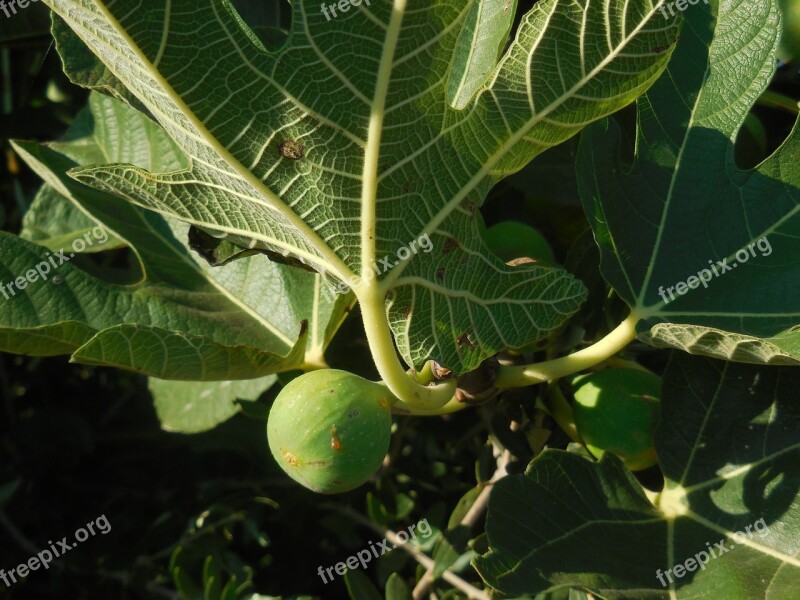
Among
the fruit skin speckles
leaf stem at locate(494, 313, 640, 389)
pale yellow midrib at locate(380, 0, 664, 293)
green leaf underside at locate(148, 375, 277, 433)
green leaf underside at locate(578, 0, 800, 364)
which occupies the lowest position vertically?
green leaf underside at locate(148, 375, 277, 433)

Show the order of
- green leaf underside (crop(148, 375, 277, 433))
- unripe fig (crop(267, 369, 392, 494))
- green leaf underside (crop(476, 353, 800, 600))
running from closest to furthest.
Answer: unripe fig (crop(267, 369, 392, 494)), green leaf underside (crop(476, 353, 800, 600)), green leaf underside (crop(148, 375, 277, 433))

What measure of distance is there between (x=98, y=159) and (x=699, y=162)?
49.2 inches

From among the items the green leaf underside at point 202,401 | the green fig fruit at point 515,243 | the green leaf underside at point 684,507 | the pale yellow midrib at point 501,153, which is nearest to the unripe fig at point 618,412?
the green leaf underside at point 684,507

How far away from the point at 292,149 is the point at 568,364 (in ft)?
1.79

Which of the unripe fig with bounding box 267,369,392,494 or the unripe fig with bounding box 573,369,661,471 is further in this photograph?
the unripe fig with bounding box 573,369,661,471

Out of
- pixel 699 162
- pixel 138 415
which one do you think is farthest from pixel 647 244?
pixel 138 415

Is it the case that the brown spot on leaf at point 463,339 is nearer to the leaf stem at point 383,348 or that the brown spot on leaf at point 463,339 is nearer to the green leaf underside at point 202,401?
the leaf stem at point 383,348

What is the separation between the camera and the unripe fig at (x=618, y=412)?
125 centimetres

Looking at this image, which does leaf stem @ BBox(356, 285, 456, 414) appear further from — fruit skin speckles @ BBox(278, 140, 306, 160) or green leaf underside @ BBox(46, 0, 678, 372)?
fruit skin speckles @ BBox(278, 140, 306, 160)

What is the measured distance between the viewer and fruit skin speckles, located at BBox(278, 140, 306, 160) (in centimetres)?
91

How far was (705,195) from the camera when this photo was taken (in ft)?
4.14

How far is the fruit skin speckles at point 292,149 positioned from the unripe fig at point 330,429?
288 mm

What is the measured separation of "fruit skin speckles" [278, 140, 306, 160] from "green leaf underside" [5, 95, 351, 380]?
1.06ft

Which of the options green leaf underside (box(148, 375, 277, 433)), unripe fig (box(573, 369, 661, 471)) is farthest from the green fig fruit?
green leaf underside (box(148, 375, 277, 433))
